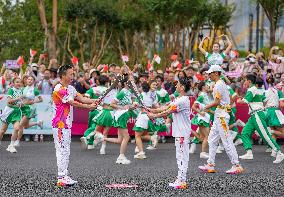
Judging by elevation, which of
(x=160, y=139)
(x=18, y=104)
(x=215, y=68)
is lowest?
(x=160, y=139)

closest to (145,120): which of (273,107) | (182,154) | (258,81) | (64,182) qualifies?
(258,81)

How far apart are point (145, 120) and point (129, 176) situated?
375cm

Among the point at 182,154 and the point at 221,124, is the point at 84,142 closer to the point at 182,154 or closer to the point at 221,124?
the point at 221,124

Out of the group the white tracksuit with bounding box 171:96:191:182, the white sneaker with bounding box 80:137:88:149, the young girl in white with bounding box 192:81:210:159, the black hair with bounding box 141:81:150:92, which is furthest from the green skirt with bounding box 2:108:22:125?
the white tracksuit with bounding box 171:96:191:182

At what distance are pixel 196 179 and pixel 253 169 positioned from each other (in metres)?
2.06

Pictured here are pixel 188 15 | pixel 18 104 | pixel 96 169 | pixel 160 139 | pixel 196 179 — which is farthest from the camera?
pixel 188 15

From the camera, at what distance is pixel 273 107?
17453 mm

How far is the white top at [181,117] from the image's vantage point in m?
12.7

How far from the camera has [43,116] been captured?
21.4m

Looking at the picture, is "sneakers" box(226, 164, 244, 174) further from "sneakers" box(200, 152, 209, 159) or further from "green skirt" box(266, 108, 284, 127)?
"green skirt" box(266, 108, 284, 127)

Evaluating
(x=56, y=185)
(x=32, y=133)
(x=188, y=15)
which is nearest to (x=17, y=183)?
(x=56, y=185)

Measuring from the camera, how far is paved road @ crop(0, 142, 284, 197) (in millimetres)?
11844

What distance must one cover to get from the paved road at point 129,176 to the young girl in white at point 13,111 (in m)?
0.43

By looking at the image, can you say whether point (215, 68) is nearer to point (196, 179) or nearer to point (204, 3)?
point (196, 179)
